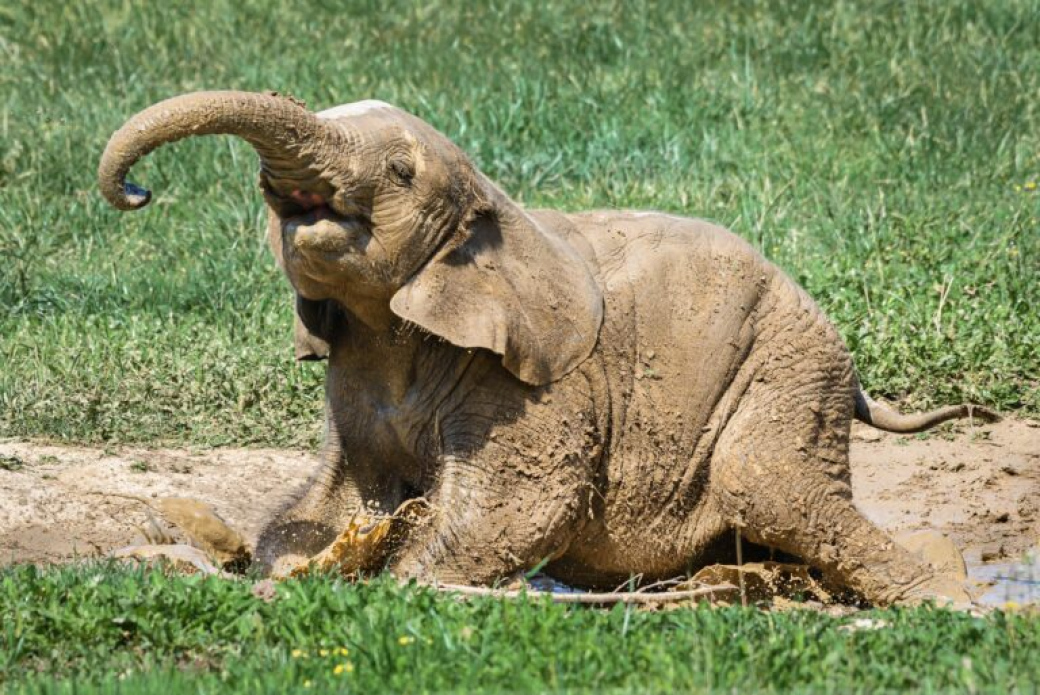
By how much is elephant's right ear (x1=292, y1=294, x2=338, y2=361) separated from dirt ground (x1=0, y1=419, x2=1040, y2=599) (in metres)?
1.43

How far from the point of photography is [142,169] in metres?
12.1

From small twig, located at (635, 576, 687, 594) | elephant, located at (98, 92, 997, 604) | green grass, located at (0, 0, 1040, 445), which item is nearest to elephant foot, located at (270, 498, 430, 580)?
elephant, located at (98, 92, 997, 604)

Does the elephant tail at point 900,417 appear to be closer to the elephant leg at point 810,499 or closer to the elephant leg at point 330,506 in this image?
the elephant leg at point 810,499

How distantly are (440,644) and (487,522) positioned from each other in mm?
1199

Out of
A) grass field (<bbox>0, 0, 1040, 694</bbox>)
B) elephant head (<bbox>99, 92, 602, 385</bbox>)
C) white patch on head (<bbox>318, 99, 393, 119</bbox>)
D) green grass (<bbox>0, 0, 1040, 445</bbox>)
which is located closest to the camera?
grass field (<bbox>0, 0, 1040, 694</bbox>)

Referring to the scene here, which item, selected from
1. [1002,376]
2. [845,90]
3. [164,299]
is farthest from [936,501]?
[845,90]

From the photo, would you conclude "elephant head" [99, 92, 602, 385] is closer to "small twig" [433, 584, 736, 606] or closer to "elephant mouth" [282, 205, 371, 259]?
"elephant mouth" [282, 205, 371, 259]

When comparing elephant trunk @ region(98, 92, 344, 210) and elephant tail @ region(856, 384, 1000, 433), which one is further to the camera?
elephant tail @ region(856, 384, 1000, 433)

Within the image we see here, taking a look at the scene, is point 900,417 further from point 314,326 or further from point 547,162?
point 547,162

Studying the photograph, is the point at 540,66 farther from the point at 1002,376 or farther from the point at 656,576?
the point at 656,576

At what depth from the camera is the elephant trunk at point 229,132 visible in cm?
547

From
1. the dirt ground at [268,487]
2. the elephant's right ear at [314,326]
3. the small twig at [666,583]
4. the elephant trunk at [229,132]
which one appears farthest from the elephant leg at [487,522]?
the dirt ground at [268,487]

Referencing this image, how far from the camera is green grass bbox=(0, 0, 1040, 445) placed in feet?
31.1

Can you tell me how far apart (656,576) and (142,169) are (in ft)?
20.4
